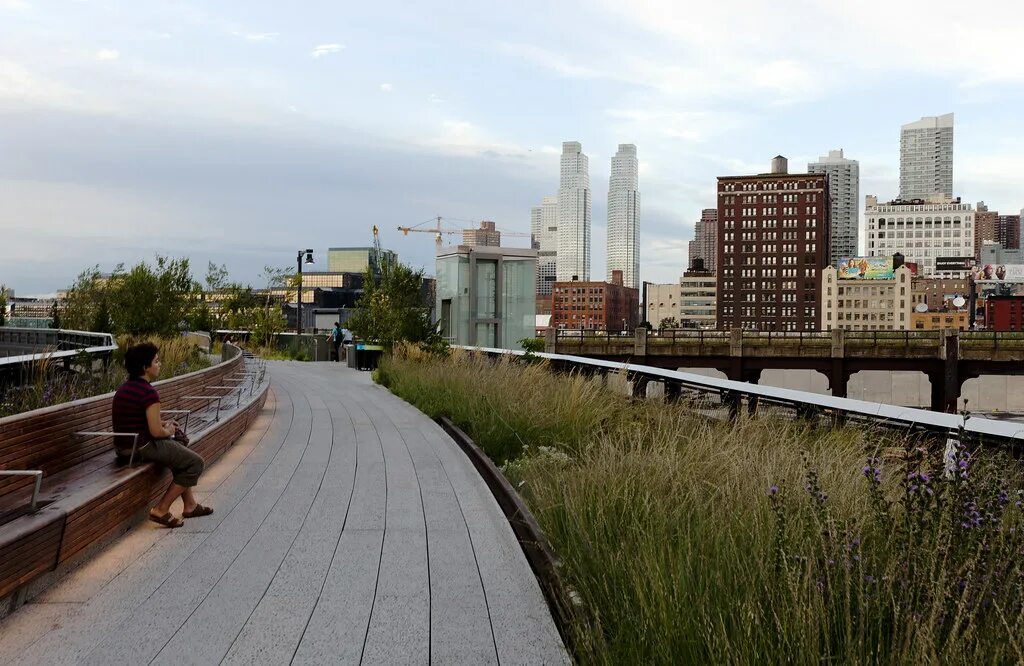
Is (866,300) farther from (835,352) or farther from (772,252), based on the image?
(835,352)

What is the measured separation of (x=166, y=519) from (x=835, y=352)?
2061 inches

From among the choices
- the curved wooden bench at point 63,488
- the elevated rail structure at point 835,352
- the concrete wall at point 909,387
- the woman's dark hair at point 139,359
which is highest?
the woman's dark hair at point 139,359

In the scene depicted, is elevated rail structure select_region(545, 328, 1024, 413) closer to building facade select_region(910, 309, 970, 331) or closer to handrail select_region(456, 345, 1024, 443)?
handrail select_region(456, 345, 1024, 443)

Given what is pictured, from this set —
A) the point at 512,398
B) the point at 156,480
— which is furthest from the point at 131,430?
the point at 512,398

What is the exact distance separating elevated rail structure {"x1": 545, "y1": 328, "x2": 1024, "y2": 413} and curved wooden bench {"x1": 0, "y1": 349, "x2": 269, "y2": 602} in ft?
148

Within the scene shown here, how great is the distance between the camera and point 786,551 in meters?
3.62

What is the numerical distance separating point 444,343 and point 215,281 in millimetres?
28594

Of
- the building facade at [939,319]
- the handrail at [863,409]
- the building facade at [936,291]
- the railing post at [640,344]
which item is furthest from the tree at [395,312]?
the building facade at [936,291]

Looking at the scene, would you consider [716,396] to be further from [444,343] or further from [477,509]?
[444,343]

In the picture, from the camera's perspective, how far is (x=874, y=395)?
7750 centimetres

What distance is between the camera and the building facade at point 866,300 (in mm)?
183250

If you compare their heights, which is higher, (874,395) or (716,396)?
(716,396)

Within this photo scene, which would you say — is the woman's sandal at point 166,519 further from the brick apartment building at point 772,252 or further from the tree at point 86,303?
the brick apartment building at point 772,252

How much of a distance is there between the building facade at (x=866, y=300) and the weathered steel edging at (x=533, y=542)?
7362 inches
